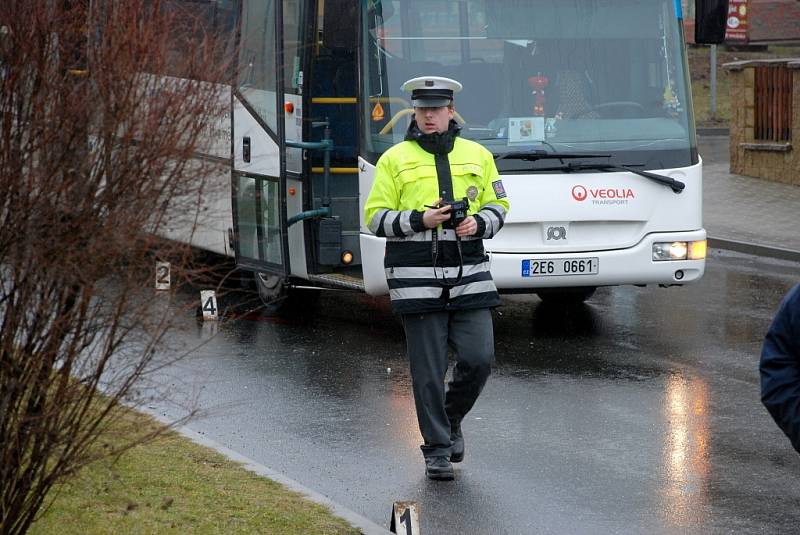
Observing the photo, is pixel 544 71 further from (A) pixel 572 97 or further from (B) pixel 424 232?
(B) pixel 424 232

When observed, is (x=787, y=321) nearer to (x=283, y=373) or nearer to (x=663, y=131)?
(x=283, y=373)

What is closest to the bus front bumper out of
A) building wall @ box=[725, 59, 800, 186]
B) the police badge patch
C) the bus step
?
the bus step

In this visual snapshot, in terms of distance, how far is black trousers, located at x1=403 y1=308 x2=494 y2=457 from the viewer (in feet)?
23.0

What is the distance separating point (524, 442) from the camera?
7.76m

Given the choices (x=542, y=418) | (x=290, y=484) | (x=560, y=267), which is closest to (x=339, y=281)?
(x=560, y=267)

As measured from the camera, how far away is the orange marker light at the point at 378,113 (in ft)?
34.2

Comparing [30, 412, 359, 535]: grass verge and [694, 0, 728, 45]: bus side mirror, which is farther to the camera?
[694, 0, 728, 45]: bus side mirror

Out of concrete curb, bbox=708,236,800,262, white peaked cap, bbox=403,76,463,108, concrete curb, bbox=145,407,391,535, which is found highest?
white peaked cap, bbox=403,76,463,108

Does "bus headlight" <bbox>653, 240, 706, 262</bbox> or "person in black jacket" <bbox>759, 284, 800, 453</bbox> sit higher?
"person in black jacket" <bbox>759, 284, 800, 453</bbox>

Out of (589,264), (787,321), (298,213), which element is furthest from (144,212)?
(298,213)

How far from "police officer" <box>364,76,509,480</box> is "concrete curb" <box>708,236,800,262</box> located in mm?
9157

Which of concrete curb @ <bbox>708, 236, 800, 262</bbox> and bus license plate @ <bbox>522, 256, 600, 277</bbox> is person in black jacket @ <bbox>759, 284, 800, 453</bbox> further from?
concrete curb @ <bbox>708, 236, 800, 262</bbox>

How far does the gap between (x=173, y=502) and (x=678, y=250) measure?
5.40m

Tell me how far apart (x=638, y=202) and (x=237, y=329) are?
3161mm
